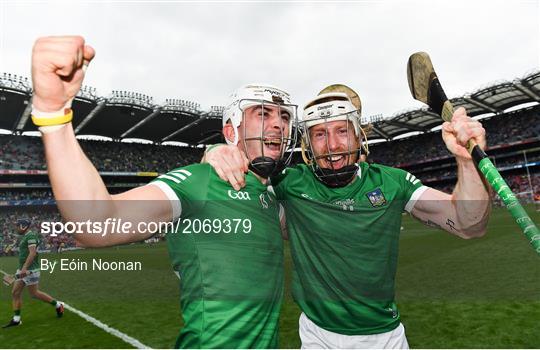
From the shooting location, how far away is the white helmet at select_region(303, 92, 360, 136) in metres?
2.90

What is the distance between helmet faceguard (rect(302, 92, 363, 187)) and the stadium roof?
1188 inches

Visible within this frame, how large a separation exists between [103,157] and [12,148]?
33.6 feet

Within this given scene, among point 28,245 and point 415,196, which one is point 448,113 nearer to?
point 415,196

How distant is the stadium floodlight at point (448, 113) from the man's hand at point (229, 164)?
1481mm

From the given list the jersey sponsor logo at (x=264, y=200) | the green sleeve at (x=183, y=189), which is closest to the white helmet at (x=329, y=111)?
the jersey sponsor logo at (x=264, y=200)

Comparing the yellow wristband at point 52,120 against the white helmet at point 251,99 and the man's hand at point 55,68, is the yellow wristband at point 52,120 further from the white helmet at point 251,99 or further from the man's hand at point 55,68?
the white helmet at point 251,99

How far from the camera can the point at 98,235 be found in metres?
1.58

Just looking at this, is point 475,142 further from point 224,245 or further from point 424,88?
point 224,245

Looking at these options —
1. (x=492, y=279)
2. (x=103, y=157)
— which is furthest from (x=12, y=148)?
(x=492, y=279)

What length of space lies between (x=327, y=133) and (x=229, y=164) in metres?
1.12

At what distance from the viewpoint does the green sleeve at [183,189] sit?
1.93m

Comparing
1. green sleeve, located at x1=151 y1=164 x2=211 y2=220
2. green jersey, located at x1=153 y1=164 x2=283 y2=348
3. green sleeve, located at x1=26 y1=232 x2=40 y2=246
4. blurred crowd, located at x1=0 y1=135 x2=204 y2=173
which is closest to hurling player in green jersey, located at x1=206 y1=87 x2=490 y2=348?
green jersey, located at x1=153 y1=164 x2=283 y2=348

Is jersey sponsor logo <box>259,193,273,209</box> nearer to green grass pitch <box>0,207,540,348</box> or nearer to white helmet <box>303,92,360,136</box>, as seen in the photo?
white helmet <box>303,92,360,136</box>

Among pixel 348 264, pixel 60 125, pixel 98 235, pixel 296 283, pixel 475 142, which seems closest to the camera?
pixel 60 125
